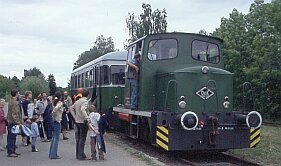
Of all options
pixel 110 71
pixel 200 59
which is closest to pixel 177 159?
pixel 200 59

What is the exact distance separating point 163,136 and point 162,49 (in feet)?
9.64

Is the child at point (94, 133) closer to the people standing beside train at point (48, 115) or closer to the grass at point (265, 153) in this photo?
the people standing beside train at point (48, 115)

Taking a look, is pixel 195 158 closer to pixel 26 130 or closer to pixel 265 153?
pixel 265 153

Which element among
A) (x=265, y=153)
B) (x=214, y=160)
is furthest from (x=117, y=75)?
(x=214, y=160)

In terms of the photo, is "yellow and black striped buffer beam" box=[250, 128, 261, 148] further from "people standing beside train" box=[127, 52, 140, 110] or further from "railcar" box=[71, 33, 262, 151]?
"people standing beside train" box=[127, 52, 140, 110]

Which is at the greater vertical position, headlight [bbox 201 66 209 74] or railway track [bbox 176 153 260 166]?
headlight [bbox 201 66 209 74]

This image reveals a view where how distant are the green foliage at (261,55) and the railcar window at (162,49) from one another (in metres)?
14.5

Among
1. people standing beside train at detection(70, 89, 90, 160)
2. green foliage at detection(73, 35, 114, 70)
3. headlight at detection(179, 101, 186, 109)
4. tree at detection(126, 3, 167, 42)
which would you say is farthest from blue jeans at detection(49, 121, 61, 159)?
green foliage at detection(73, 35, 114, 70)

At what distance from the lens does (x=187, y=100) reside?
1235cm

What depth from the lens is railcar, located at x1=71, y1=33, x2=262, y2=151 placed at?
38.5ft

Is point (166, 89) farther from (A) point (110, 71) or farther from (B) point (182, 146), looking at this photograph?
(A) point (110, 71)

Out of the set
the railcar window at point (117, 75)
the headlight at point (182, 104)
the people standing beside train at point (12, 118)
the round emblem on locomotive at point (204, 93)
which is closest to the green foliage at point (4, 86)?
the railcar window at point (117, 75)

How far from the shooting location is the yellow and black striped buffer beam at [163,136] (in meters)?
11.7

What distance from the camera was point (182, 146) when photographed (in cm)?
1175
